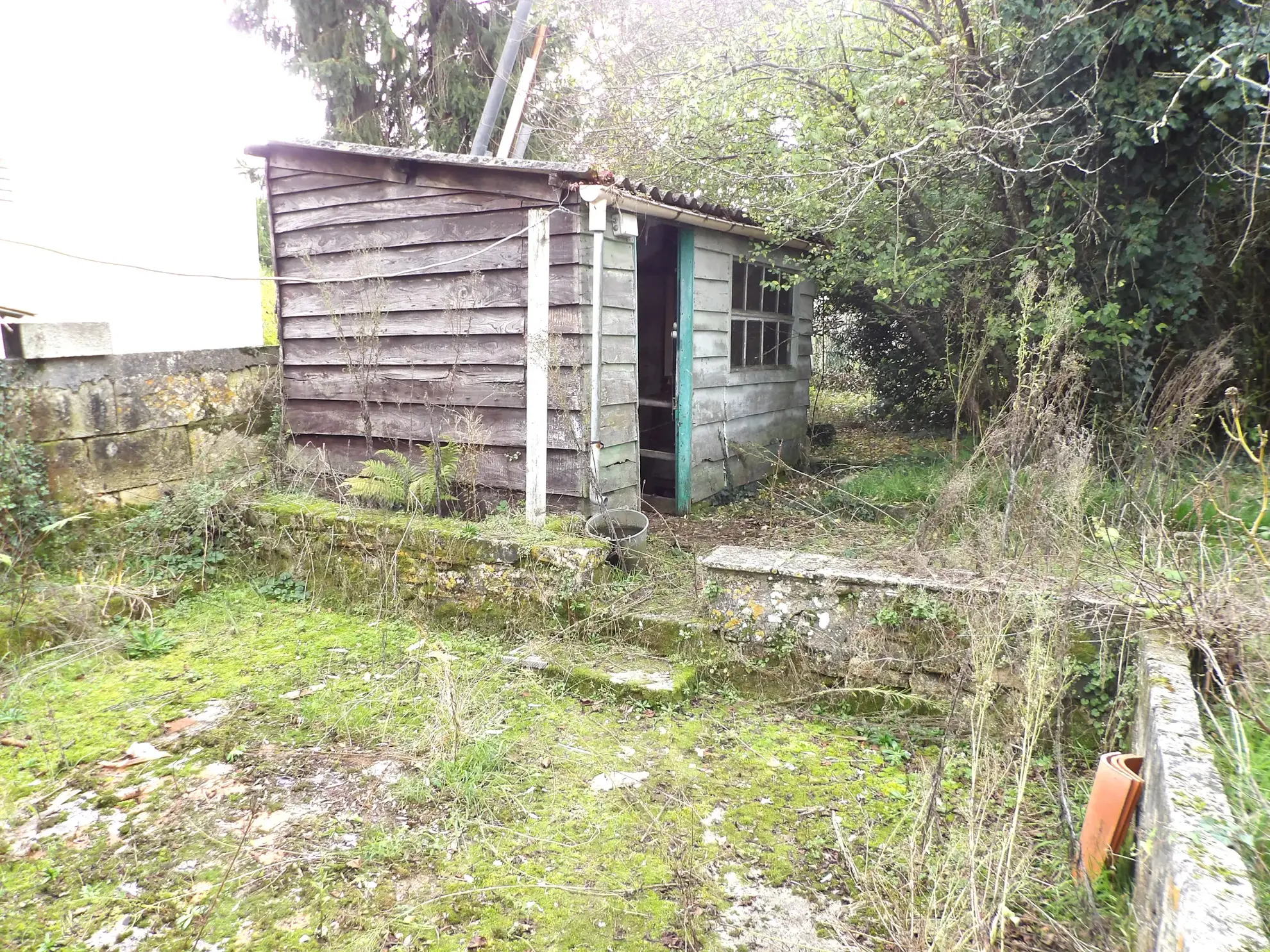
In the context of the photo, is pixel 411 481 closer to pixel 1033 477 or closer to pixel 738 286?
pixel 738 286

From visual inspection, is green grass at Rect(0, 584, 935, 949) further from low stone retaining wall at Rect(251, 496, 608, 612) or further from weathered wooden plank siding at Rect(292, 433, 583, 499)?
weathered wooden plank siding at Rect(292, 433, 583, 499)

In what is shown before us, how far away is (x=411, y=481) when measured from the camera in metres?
5.67

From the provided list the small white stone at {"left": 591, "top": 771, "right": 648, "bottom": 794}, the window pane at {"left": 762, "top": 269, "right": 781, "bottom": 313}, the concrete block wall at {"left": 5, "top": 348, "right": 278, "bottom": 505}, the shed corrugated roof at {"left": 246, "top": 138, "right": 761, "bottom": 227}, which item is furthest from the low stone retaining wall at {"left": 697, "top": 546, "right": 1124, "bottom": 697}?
the concrete block wall at {"left": 5, "top": 348, "right": 278, "bottom": 505}

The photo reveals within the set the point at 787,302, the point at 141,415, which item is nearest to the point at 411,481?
the point at 141,415

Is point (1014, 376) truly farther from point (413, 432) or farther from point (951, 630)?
point (413, 432)

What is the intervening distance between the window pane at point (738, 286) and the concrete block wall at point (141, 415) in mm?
4419

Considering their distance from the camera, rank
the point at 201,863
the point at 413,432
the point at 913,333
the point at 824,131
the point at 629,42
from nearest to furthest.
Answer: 1. the point at 201,863
2. the point at 413,432
3. the point at 824,131
4. the point at 913,333
5. the point at 629,42

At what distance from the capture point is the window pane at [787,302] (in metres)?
8.36

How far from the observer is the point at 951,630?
137 inches

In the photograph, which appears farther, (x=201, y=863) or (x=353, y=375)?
(x=353, y=375)

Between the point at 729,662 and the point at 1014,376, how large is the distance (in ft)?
13.5

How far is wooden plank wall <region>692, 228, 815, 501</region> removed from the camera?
264 inches

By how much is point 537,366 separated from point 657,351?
337cm

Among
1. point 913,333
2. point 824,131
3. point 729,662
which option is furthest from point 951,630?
point 913,333
